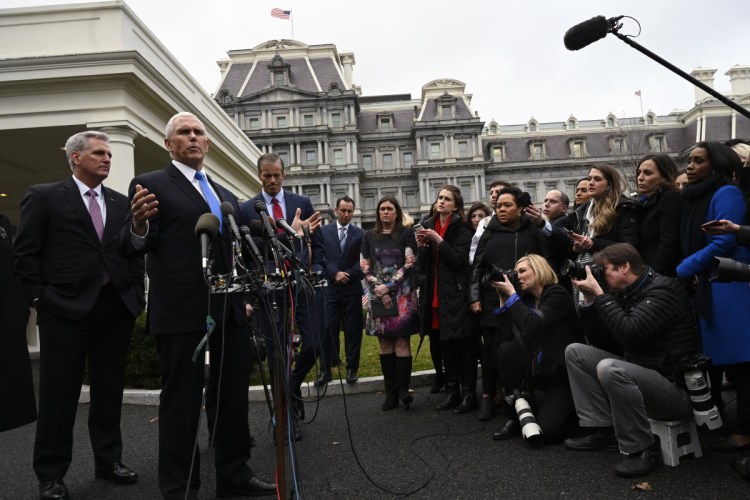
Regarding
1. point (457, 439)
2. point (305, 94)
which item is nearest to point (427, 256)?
point (457, 439)

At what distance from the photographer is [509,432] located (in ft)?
13.7

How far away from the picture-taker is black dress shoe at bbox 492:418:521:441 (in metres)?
4.16

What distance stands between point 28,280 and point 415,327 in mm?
3421

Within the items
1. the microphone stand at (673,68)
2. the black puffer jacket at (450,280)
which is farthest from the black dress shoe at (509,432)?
the microphone stand at (673,68)

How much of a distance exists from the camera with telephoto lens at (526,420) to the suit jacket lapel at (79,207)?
11.5 ft

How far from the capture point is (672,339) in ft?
11.6

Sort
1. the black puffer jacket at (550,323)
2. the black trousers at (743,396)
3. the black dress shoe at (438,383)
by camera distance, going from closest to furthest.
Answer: the black trousers at (743,396), the black puffer jacket at (550,323), the black dress shoe at (438,383)

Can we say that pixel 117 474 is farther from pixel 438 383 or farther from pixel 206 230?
pixel 438 383

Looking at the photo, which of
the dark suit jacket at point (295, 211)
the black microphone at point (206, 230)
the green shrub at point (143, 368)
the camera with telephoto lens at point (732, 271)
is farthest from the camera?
the green shrub at point (143, 368)

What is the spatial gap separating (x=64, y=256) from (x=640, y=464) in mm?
4183

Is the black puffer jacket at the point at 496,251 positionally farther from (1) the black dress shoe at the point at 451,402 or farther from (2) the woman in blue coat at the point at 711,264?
(2) the woman in blue coat at the point at 711,264

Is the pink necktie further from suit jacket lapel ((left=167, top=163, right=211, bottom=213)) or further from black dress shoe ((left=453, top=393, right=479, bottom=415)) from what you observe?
black dress shoe ((left=453, top=393, right=479, bottom=415))

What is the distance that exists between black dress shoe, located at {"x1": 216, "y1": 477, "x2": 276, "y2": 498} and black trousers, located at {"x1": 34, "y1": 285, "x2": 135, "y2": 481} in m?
1.07

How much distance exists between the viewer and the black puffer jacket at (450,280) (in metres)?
5.18
